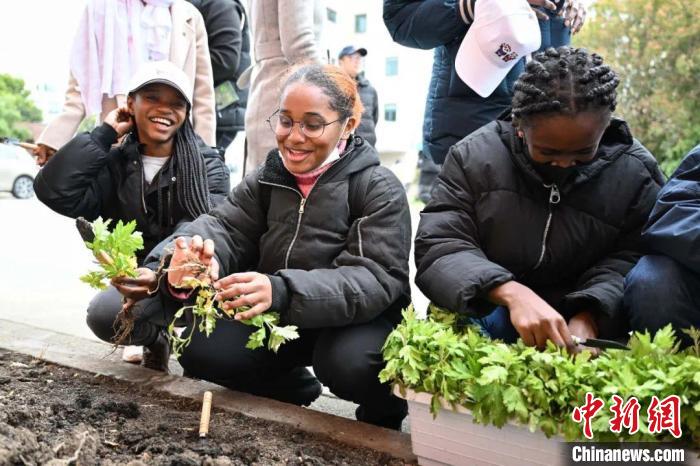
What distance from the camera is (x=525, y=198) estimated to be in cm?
226

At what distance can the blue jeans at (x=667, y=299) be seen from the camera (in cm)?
204

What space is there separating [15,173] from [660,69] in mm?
20160

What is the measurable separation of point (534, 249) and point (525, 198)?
6.7 inches

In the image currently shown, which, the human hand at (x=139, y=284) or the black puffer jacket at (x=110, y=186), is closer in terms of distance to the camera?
the human hand at (x=139, y=284)

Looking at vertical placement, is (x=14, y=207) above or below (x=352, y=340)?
below

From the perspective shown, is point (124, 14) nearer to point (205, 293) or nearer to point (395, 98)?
point (205, 293)

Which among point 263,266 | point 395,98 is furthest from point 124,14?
point 395,98

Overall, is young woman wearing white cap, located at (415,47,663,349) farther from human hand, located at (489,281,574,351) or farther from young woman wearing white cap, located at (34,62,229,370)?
young woman wearing white cap, located at (34,62,229,370)

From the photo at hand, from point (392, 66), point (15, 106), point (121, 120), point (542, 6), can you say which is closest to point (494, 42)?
point (542, 6)

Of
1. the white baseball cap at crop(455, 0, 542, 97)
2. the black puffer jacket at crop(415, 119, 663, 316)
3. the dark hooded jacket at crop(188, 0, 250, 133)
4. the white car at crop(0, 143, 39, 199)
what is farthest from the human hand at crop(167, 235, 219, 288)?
the white car at crop(0, 143, 39, 199)

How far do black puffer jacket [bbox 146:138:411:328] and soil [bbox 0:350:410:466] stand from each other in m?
0.39

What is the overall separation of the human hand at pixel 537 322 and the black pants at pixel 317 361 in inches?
20.7

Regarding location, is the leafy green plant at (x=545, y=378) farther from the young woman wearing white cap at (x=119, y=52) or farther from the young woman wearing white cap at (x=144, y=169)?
the young woman wearing white cap at (x=119, y=52)

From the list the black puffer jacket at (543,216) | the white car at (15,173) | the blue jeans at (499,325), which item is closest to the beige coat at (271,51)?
the black puffer jacket at (543,216)
